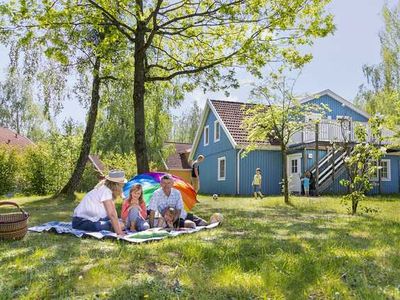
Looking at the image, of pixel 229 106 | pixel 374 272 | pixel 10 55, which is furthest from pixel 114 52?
pixel 229 106

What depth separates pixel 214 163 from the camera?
1107 inches

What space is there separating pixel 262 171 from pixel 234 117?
4.06 meters

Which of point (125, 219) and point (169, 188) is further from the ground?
point (169, 188)

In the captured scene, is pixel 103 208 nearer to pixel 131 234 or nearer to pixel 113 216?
pixel 113 216

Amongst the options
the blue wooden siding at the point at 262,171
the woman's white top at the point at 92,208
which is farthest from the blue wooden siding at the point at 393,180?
the woman's white top at the point at 92,208

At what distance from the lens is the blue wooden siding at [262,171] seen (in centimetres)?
2388

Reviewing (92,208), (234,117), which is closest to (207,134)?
(234,117)

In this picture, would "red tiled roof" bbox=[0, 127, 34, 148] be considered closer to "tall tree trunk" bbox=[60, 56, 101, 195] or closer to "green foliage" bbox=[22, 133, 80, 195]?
"green foliage" bbox=[22, 133, 80, 195]

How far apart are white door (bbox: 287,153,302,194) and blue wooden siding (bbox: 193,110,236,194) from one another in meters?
3.16

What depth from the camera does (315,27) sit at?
11656 mm

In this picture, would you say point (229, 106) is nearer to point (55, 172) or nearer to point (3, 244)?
point (55, 172)

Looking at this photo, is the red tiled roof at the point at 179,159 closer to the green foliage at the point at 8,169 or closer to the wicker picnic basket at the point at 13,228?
the green foliage at the point at 8,169

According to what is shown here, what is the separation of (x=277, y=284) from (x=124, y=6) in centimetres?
986

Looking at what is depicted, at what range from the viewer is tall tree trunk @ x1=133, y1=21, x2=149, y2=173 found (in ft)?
38.5
